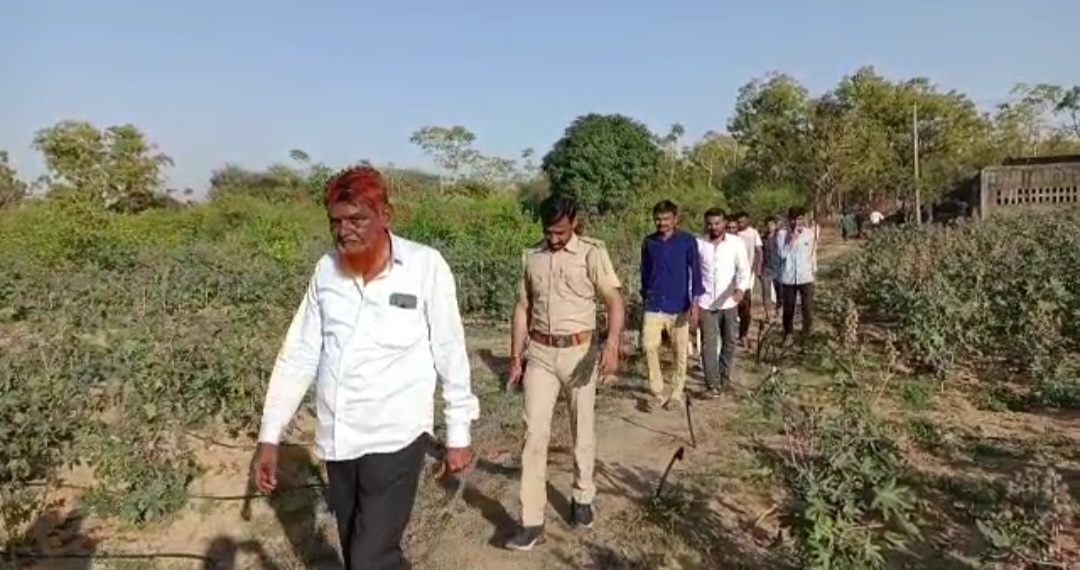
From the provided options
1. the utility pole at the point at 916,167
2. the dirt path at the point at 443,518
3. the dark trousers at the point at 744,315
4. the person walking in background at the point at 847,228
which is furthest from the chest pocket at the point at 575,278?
the utility pole at the point at 916,167

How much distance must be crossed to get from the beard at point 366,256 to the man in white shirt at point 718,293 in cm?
381

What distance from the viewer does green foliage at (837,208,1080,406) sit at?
6570mm

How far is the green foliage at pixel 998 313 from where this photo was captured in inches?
259

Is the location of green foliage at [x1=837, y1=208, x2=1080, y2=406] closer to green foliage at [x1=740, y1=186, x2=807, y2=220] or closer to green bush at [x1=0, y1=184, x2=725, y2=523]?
green bush at [x1=0, y1=184, x2=725, y2=523]

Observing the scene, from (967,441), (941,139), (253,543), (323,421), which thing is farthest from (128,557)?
(941,139)

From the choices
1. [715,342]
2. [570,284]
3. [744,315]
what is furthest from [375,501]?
[744,315]

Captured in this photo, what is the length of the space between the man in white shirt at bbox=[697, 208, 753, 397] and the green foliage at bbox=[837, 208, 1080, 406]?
1.53 metres

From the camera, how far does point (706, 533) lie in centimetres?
382

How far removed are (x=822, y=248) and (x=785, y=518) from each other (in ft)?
67.6

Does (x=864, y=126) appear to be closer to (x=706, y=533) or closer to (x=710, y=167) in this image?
(x=710, y=167)

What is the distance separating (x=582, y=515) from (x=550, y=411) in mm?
517

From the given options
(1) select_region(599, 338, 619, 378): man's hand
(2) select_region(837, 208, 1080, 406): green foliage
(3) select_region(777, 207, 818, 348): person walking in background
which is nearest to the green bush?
(1) select_region(599, 338, 619, 378): man's hand

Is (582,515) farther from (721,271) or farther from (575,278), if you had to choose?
(721,271)

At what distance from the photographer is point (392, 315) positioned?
2.53 metres
